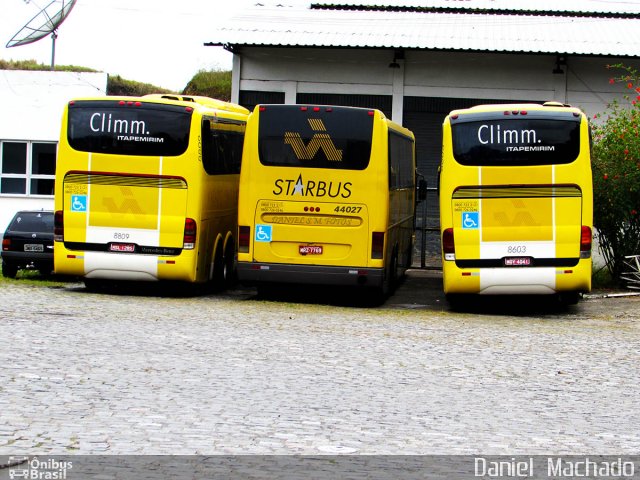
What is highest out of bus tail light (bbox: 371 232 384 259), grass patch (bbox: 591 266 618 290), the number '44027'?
the number '44027'

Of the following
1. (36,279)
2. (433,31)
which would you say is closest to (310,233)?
(36,279)

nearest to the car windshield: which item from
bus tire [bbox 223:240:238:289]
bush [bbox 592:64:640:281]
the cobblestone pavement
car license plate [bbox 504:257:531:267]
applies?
bus tire [bbox 223:240:238:289]

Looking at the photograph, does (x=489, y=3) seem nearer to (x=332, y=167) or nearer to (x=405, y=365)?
(x=332, y=167)

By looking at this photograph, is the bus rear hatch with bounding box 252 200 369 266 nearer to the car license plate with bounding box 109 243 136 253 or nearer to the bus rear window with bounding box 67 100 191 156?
the bus rear window with bounding box 67 100 191 156

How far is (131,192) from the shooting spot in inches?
765

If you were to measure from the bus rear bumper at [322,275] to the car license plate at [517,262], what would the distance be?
2.12 metres

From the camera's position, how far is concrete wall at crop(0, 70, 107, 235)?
37.4 metres

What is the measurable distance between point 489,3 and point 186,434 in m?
34.0

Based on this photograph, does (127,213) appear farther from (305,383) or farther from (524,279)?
(305,383)

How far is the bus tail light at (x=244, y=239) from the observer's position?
19297 millimetres

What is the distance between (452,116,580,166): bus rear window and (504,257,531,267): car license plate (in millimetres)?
1544

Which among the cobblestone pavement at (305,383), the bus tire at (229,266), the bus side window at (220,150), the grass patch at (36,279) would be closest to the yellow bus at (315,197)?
the bus side window at (220,150)

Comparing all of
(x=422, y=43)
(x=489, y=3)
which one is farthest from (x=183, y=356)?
(x=489, y=3)

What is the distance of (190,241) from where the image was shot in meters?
19.4
